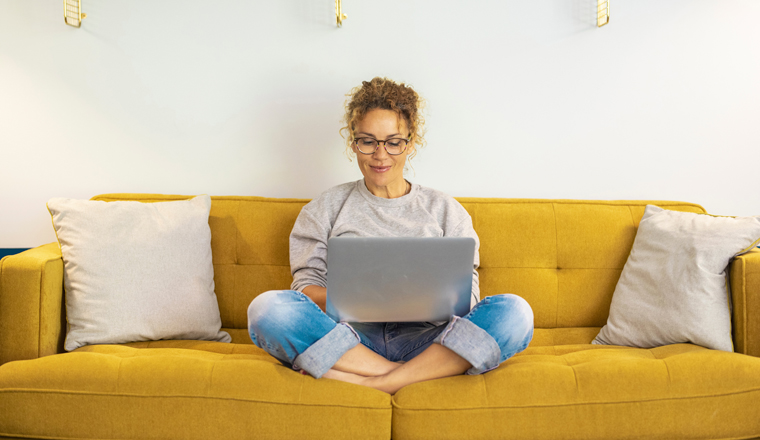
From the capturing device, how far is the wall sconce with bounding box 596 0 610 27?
2140 mm

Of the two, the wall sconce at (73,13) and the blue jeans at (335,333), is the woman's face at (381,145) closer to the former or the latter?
the blue jeans at (335,333)

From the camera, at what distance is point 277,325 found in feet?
4.15

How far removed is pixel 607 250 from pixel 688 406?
74 centimetres

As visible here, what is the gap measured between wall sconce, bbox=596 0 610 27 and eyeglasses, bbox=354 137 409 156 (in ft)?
3.57

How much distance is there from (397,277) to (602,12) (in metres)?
1.62

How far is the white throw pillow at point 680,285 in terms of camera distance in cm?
150

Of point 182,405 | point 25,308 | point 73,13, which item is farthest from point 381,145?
point 73,13

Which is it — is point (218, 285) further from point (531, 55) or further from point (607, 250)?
point (531, 55)

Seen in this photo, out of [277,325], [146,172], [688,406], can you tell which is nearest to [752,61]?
→ [688,406]

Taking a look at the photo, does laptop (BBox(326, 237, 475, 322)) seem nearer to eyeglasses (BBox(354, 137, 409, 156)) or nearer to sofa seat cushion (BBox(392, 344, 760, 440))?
sofa seat cushion (BBox(392, 344, 760, 440))

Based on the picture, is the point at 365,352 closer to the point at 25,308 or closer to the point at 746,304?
the point at 25,308

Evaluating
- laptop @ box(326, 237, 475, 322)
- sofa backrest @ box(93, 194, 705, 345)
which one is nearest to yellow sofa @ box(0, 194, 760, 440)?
laptop @ box(326, 237, 475, 322)

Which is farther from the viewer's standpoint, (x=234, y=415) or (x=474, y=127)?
(x=474, y=127)

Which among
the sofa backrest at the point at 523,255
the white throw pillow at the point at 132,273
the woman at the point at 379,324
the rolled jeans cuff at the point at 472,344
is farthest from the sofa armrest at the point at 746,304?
the white throw pillow at the point at 132,273
